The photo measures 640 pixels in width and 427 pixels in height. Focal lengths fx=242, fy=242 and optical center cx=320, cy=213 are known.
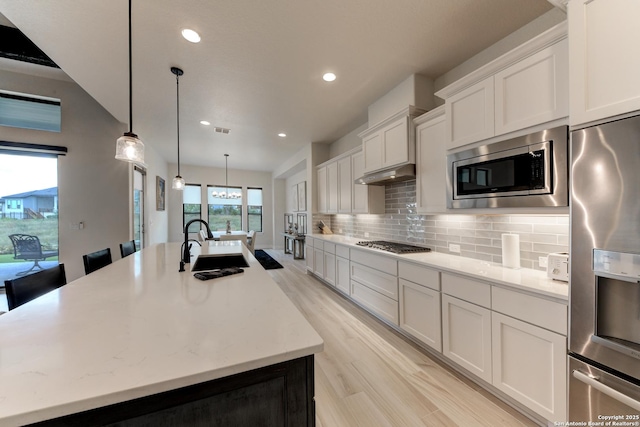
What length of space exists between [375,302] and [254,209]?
705 centimetres

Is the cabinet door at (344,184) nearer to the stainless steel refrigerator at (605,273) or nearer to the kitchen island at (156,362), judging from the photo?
the stainless steel refrigerator at (605,273)

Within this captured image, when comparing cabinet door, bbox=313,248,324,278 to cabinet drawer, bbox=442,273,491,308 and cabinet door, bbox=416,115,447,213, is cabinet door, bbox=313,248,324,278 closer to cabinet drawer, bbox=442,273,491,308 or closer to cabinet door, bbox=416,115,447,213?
cabinet door, bbox=416,115,447,213

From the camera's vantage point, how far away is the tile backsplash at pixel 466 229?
71.7 inches

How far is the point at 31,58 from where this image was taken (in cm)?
284

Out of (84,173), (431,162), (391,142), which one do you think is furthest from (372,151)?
(84,173)

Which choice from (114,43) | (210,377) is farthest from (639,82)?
(114,43)

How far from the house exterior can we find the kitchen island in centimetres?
404

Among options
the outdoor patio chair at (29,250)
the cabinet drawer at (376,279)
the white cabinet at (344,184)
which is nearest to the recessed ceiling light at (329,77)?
the white cabinet at (344,184)

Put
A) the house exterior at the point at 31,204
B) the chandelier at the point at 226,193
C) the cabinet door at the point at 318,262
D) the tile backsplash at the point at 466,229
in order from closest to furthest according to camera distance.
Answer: the tile backsplash at the point at 466,229 → the house exterior at the point at 31,204 → the cabinet door at the point at 318,262 → the chandelier at the point at 226,193

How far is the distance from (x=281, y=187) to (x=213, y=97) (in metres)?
5.90

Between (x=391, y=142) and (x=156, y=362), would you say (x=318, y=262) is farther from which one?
(x=156, y=362)

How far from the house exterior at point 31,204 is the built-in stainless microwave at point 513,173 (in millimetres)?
5717

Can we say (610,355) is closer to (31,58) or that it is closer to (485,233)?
(485,233)

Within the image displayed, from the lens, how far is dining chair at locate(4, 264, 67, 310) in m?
1.31
